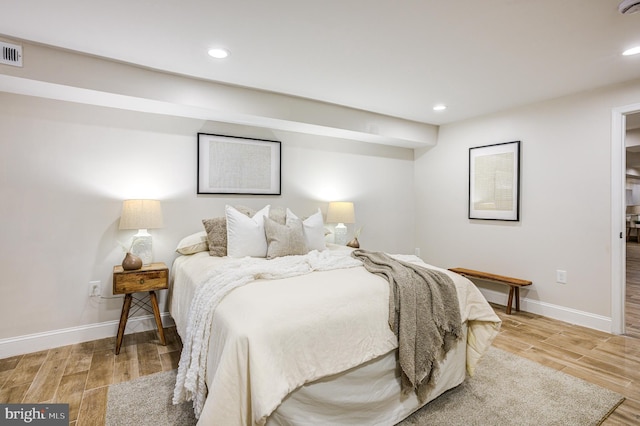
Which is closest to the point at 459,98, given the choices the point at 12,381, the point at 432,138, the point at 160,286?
the point at 432,138

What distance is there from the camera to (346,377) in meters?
1.62

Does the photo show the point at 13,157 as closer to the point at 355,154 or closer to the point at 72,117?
the point at 72,117

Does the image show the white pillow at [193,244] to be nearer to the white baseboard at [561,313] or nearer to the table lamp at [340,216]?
the table lamp at [340,216]

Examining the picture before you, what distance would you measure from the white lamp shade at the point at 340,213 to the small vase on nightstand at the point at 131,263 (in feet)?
7.04

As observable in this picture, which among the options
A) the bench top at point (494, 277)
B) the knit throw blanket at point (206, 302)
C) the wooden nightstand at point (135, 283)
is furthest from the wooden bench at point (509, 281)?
the wooden nightstand at point (135, 283)

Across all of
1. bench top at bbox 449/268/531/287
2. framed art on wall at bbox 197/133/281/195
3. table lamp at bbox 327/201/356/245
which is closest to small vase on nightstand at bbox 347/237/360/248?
table lamp at bbox 327/201/356/245

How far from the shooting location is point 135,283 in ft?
8.64

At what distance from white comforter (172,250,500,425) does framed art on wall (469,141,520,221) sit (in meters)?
2.19

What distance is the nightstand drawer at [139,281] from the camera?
2568 millimetres

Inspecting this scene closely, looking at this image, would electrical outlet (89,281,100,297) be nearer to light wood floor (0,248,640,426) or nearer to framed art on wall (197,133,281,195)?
light wood floor (0,248,640,426)

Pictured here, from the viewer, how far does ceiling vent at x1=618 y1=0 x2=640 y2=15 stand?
5.72ft

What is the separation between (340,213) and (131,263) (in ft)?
7.51

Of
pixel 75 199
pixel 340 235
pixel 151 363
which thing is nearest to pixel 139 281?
pixel 151 363

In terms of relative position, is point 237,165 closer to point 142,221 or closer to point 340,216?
point 142,221
